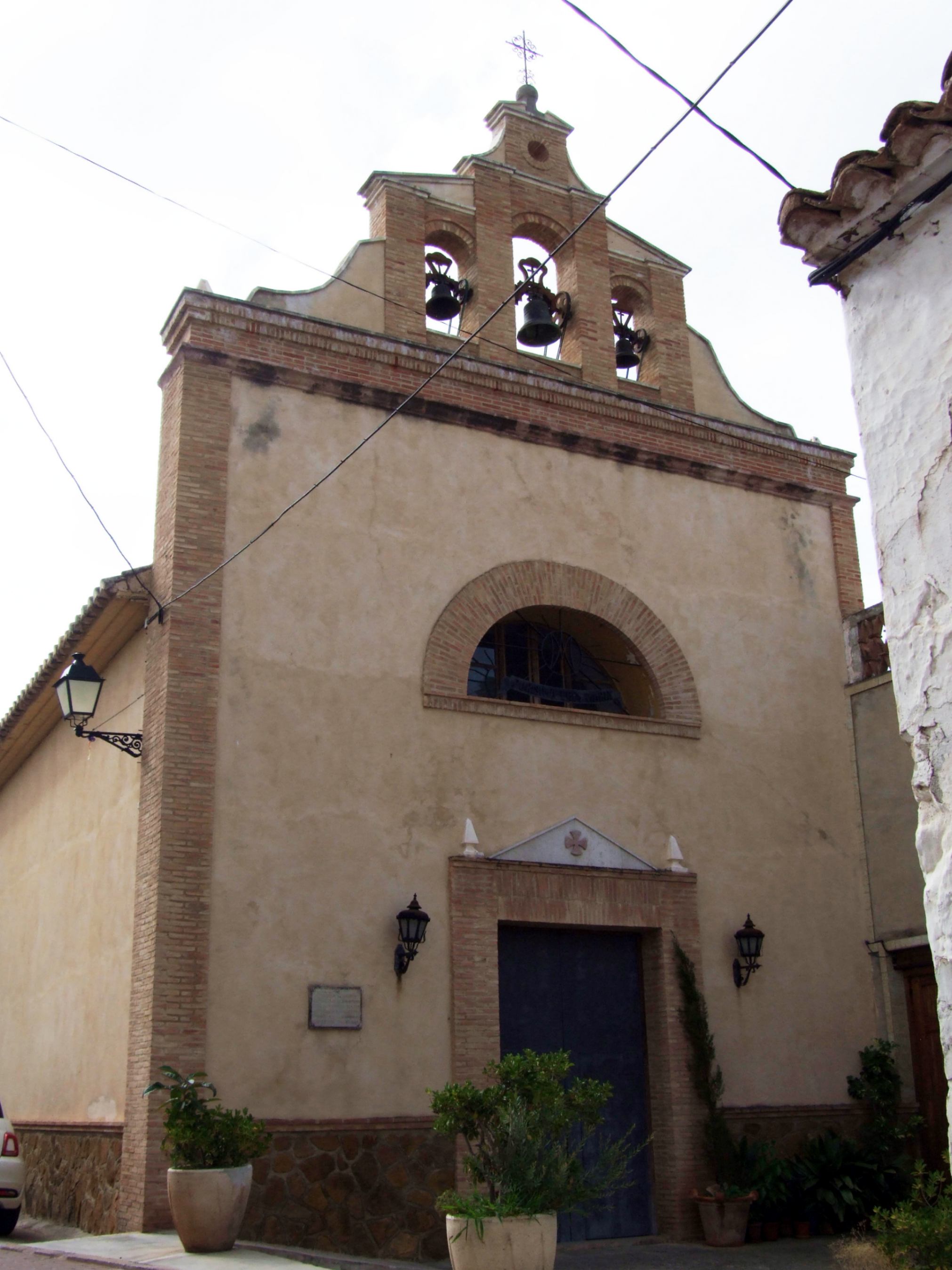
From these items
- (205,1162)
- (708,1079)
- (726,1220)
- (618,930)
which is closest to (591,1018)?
(618,930)

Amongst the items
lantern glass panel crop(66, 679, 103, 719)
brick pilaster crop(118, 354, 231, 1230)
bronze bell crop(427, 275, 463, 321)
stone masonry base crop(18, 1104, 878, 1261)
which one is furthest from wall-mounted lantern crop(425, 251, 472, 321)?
stone masonry base crop(18, 1104, 878, 1261)

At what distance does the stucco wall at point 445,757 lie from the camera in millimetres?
10109

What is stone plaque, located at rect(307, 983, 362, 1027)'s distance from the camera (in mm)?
9945

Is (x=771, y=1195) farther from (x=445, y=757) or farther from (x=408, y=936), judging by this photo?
(x=445, y=757)

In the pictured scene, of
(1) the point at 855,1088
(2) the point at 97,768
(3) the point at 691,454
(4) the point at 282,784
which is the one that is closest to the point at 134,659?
(2) the point at 97,768

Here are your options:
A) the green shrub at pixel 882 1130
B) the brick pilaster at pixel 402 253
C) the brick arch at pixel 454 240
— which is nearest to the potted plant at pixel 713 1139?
the green shrub at pixel 882 1130

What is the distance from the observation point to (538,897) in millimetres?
11125

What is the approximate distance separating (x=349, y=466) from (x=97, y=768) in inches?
151

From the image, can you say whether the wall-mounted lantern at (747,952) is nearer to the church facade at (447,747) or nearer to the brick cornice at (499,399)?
the church facade at (447,747)

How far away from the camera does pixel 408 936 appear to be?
33.8 ft

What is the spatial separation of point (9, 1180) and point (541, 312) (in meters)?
8.98

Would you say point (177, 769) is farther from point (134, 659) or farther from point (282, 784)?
point (134, 659)

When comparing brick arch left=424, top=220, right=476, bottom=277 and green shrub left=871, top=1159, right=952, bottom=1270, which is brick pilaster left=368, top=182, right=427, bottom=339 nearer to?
brick arch left=424, top=220, right=476, bottom=277

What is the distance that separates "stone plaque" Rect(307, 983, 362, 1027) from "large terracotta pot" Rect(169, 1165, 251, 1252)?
177 centimetres
